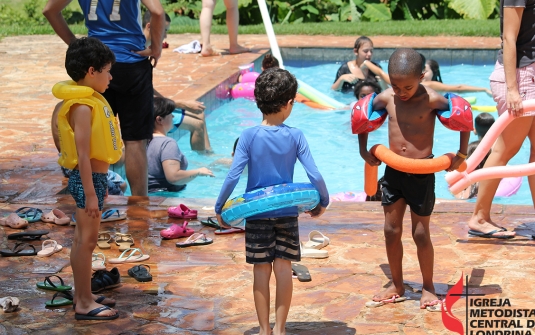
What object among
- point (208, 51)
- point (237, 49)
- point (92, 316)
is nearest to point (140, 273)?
point (92, 316)

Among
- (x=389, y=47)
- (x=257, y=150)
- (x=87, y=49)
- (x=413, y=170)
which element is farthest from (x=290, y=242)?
(x=389, y=47)

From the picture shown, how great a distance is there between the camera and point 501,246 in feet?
18.8

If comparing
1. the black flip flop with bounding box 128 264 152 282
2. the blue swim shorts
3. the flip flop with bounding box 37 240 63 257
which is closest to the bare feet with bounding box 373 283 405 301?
the black flip flop with bounding box 128 264 152 282

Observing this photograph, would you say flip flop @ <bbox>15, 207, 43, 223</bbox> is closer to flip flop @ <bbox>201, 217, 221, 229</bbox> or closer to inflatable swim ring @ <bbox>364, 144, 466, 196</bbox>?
flip flop @ <bbox>201, 217, 221, 229</bbox>

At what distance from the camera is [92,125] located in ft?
14.2

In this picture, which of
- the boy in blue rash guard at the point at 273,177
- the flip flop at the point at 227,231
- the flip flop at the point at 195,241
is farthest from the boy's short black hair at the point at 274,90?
the flip flop at the point at 227,231

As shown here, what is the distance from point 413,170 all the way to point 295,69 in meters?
10.8

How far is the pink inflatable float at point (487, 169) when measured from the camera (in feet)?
17.7

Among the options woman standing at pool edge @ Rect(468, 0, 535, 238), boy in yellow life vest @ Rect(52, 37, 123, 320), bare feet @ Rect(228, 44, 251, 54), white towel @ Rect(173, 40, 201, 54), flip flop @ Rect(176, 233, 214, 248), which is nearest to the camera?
boy in yellow life vest @ Rect(52, 37, 123, 320)

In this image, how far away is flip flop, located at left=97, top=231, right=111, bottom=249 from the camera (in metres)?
5.73

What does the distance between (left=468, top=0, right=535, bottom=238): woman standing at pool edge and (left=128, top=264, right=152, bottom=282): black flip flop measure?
2477mm

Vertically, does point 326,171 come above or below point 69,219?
below

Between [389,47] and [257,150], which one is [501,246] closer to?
[257,150]

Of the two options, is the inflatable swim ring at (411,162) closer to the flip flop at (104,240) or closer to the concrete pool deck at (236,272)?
the concrete pool deck at (236,272)
